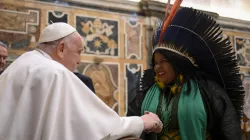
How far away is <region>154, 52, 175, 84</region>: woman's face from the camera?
2.29m

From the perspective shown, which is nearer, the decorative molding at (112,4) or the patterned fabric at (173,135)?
the patterned fabric at (173,135)

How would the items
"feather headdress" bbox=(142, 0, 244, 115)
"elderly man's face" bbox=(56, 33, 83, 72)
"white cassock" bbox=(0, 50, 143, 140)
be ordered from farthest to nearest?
"feather headdress" bbox=(142, 0, 244, 115) → "elderly man's face" bbox=(56, 33, 83, 72) → "white cassock" bbox=(0, 50, 143, 140)

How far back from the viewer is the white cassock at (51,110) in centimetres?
146

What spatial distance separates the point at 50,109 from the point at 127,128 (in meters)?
0.40

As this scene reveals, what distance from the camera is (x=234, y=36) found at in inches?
224

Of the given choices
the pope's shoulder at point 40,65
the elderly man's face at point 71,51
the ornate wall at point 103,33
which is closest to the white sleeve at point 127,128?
the pope's shoulder at point 40,65

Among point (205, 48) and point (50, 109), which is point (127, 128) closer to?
point (50, 109)

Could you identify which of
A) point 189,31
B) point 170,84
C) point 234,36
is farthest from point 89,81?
point 234,36

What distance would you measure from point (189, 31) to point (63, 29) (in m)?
0.96

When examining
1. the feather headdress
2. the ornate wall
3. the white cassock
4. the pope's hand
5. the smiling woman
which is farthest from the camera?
the ornate wall

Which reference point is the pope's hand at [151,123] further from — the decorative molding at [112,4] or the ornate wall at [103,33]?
the decorative molding at [112,4]

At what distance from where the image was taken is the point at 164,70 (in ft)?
7.54

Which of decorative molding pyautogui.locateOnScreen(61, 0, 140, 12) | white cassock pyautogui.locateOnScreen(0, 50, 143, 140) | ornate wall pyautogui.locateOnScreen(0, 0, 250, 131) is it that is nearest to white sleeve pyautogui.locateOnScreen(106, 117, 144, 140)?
white cassock pyautogui.locateOnScreen(0, 50, 143, 140)

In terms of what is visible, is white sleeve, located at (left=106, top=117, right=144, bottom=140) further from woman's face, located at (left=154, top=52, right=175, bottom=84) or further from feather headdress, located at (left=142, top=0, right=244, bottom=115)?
feather headdress, located at (left=142, top=0, right=244, bottom=115)
